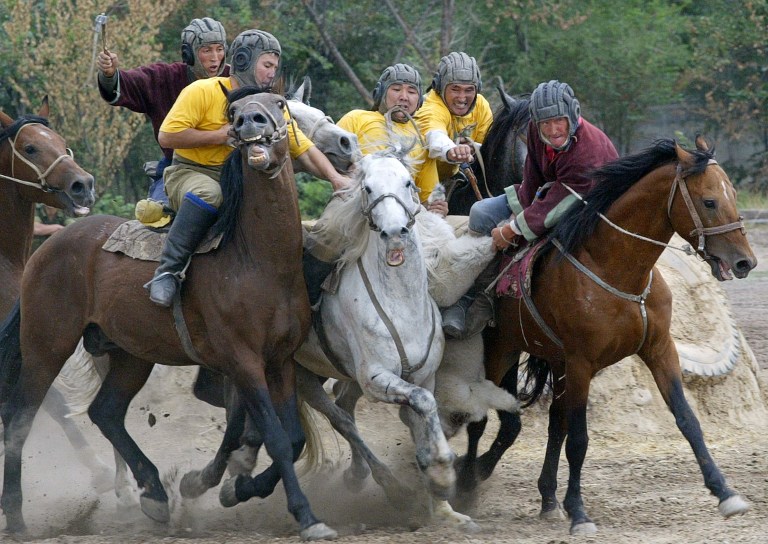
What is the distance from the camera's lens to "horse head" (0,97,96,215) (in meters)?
7.07

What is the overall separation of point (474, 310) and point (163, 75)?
97.6 inches

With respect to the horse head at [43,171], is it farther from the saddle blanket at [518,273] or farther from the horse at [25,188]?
the saddle blanket at [518,273]

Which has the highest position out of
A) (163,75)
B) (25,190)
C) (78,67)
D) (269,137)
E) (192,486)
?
(78,67)

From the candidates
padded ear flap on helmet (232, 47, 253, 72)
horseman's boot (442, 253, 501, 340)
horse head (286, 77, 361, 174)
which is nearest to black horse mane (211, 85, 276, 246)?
padded ear flap on helmet (232, 47, 253, 72)

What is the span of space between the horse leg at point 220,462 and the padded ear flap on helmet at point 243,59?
5.89 ft

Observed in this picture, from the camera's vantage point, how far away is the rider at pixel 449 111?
21.5 feet

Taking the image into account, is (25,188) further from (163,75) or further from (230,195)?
(230,195)

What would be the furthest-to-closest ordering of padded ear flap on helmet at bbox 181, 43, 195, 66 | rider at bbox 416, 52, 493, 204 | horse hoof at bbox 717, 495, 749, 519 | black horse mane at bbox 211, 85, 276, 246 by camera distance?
1. padded ear flap on helmet at bbox 181, 43, 195, 66
2. rider at bbox 416, 52, 493, 204
3. black horse mane at bbox 211, 85, 276, 246
4. horse hoof at bbox 717, 495, 749, 519

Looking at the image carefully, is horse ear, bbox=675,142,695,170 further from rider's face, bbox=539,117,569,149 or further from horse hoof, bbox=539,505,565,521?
horse hoof, bbox=539,505,565,521

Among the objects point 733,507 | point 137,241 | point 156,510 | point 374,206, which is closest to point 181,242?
point 137,241

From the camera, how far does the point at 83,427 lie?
343 inches

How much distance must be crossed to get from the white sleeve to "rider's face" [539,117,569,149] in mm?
581

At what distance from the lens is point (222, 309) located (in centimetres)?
571

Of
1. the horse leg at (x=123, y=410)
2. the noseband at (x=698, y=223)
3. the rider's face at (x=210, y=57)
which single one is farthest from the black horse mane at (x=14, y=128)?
the noseband at (x=698, y=223)
